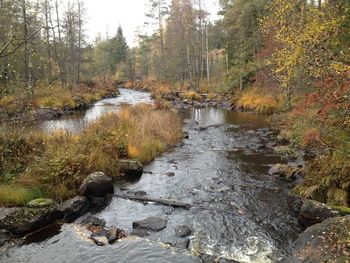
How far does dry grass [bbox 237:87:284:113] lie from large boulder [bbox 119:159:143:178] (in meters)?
15.1

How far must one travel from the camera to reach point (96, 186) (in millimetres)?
9102

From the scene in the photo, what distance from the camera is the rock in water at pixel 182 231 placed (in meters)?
7.18

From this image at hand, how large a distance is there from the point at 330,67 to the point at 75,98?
25637 millimetres

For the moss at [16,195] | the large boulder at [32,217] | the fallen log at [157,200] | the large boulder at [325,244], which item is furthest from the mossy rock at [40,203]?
the large boulder at [325,244]

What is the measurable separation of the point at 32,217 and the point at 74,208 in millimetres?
1091

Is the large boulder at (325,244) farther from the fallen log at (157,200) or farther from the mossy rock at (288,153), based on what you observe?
the mossy rock at (288,153)

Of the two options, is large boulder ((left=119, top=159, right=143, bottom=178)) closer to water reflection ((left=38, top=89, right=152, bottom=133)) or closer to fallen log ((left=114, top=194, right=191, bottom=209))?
fallen log ((left=114, top=194, right=191, bottom=209))

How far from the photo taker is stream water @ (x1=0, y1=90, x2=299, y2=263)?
255 inches

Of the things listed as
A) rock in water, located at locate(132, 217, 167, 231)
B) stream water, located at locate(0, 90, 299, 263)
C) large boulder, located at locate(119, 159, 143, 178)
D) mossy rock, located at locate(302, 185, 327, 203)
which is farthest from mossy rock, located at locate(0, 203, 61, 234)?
mossy rock, located at locate(302, 185, 327, 203)

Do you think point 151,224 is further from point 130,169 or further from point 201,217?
point 130,169

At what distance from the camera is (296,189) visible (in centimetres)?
915

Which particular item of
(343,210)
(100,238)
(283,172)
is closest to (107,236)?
(100,238)

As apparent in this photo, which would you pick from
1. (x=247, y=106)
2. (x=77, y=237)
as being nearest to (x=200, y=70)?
(x=247, y=106)

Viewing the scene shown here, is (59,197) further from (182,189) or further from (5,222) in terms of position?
(182,189)
